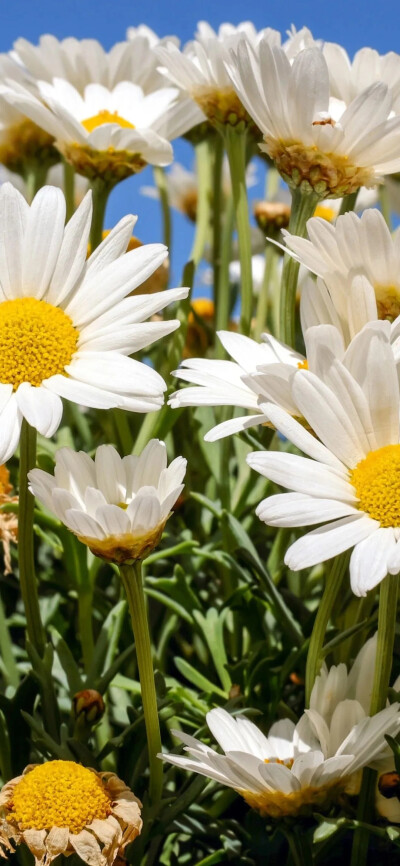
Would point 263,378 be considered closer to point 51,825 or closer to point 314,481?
point 314,481

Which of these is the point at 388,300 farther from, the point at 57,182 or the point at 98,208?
the point at 57,182

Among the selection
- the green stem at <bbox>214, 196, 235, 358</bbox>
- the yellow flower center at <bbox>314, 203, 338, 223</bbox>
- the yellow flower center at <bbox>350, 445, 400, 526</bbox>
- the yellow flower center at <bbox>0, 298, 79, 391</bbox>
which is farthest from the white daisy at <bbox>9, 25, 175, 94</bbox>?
the yellow flower center at <bbox>350, 445, 400, 526</bbox>

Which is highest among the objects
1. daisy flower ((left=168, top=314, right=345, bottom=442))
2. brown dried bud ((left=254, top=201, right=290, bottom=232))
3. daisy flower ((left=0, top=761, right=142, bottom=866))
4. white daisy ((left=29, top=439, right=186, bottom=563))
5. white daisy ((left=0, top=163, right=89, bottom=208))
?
white daisy ((left=0, top=163, right=89, bottom=208))

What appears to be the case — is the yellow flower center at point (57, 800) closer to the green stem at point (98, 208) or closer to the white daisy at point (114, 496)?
the white daisy at point (114, 496)

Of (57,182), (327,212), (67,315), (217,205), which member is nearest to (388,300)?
(67,315)

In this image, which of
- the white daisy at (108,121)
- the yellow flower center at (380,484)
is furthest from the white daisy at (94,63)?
the yellow flower center at (380,484)

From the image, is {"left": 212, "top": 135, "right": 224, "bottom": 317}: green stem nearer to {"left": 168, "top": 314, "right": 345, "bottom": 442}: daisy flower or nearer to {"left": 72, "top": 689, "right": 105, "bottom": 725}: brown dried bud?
{"left": 168, "top": 314, "right": 345, "bottom": 442}: daisy flower
